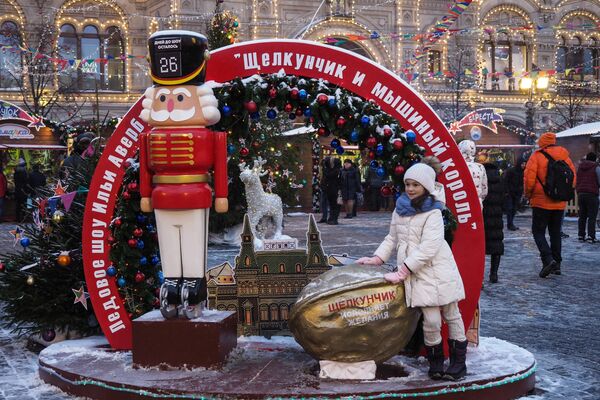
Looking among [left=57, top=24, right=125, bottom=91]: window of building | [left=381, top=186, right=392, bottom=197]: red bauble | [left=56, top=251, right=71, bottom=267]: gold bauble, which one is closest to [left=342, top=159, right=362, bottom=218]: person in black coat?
[left=57, top=24, right=125, bottom=91]: window of building

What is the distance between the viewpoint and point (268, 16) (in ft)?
93.8

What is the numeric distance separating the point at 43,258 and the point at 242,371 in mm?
2420

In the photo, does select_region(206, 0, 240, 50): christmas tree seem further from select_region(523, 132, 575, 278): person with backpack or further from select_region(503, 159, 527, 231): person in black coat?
select_region(503, 159, 527, 231): person in black coat

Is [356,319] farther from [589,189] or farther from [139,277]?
[589,189]

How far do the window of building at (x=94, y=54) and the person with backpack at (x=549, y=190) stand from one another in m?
21.0

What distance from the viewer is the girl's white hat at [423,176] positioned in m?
4.73

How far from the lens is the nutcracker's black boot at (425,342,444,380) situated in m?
4.77

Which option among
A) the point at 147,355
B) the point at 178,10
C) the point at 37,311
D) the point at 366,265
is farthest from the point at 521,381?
the point at 178,10

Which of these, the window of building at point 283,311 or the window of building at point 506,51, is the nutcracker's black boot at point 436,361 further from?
the window of building at point 506,51

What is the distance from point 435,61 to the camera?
103 feet

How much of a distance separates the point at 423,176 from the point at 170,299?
6.39 feet

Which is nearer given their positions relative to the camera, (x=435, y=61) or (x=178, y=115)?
(x=178, y=115)

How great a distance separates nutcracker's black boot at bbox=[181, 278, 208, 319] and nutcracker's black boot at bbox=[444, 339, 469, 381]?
5.81 feet

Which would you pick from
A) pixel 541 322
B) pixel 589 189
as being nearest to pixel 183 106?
pixel 541 322
